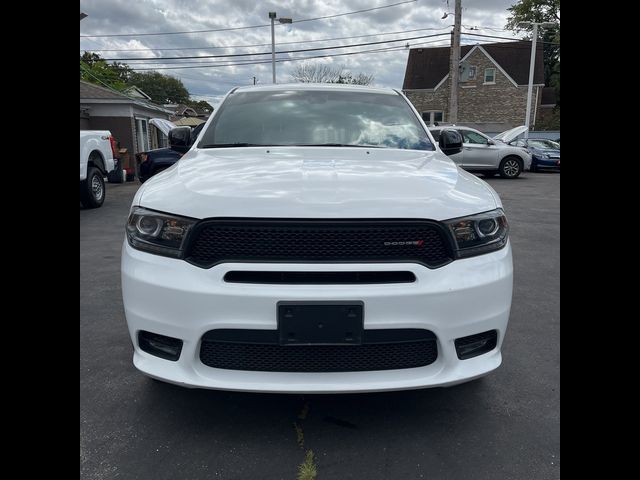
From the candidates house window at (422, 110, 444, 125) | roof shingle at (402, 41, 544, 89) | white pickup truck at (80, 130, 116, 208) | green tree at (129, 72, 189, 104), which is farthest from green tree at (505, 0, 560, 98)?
green tree at (129, 72, 189, 104)

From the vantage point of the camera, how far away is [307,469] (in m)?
1.98

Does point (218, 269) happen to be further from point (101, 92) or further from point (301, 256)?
point (101, 92)

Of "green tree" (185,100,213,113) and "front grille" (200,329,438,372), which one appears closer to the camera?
"front grille" (200,329,438,372)

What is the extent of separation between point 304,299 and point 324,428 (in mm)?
805

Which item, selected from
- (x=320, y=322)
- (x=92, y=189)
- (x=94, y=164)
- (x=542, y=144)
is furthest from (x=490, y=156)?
(x=320, y=322)

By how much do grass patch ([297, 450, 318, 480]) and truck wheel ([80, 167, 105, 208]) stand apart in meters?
8.85

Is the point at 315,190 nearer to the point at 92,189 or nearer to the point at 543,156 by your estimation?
the point at 92,189

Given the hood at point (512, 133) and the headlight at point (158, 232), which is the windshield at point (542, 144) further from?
the headlight at point (158, 232)

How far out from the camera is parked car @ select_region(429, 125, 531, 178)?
1573 centimetres

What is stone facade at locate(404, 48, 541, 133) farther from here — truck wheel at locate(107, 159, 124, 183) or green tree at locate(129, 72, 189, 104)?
green tree at locate(129, 72, 189, 104)

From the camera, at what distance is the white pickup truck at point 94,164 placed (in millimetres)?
9312

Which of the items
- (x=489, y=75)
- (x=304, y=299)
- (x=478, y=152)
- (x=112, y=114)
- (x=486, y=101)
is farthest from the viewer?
(x=489, y=75)
